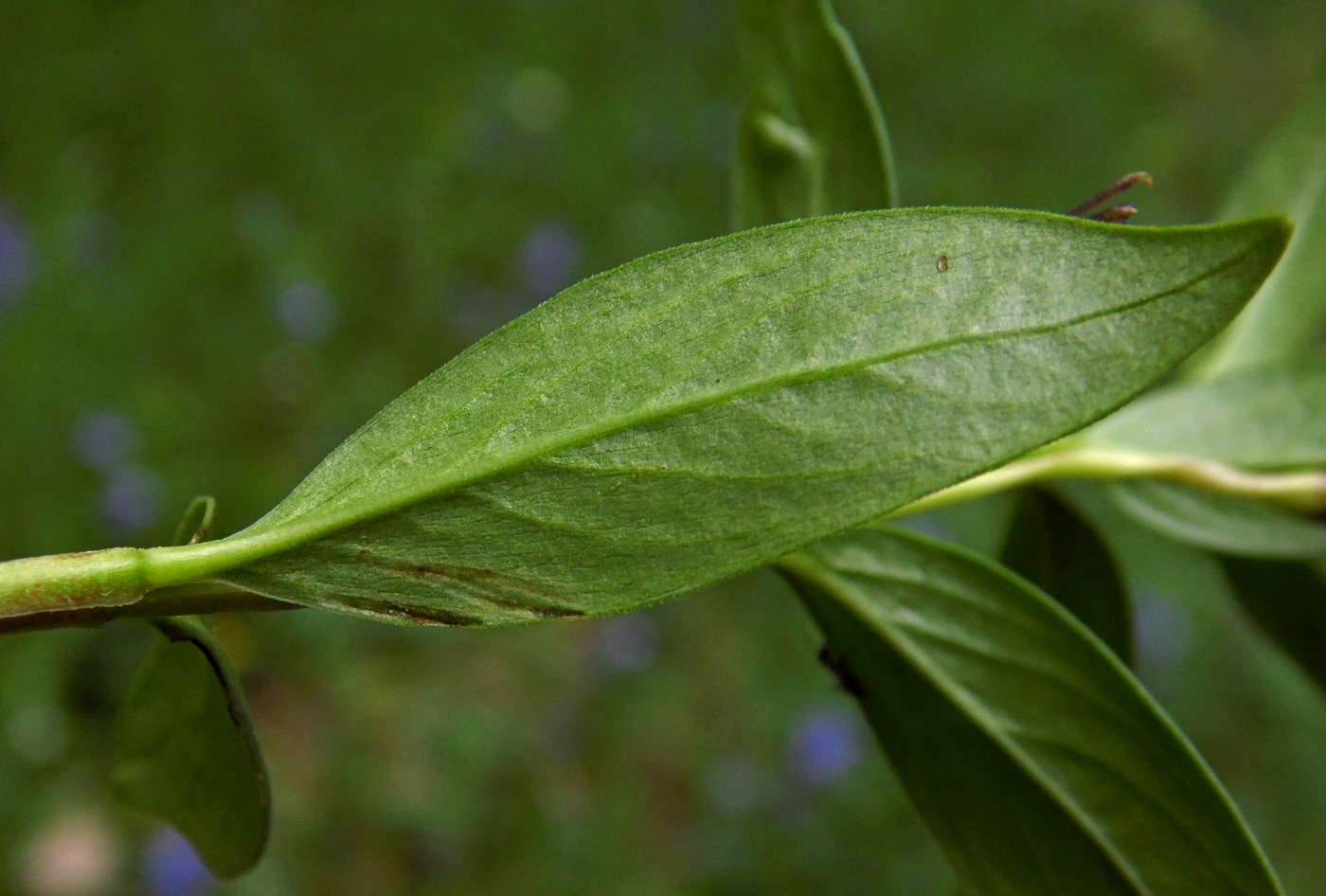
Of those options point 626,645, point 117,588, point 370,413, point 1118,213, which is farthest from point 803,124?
point 626,645

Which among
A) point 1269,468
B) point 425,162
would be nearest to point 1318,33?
point 425,162

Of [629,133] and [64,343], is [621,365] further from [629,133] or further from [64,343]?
[629,133]

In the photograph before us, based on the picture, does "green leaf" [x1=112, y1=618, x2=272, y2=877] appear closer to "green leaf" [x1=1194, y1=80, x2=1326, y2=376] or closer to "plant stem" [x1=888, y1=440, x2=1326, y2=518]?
"plant stem" [x1=888, y1=440, x2=1326, y2=518]

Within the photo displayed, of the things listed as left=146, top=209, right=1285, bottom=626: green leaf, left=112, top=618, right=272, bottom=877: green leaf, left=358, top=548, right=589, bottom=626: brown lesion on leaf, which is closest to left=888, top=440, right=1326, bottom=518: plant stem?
left=146, top=209, right=1285, bottom=626: green leaf

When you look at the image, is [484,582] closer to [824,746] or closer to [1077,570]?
[1077,570]

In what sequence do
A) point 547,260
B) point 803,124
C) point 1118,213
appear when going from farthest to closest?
point 547,260 < point 803,124 < point 1118,213

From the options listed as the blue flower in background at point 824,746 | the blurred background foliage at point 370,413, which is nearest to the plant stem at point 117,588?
the blurred background foliage at point 370,413
